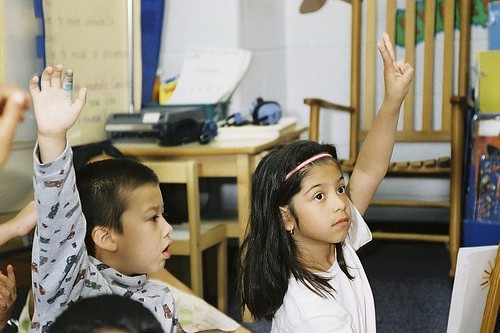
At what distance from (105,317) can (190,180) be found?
1400 millimetres

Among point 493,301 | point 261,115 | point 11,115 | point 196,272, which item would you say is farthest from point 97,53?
point 11,115

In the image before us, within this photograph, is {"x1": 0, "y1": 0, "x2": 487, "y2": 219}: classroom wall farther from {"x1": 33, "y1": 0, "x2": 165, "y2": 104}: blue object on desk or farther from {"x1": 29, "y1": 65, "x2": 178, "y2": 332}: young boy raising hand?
{"x1": 29, "y1": 65, "x2": 178, "y2": 332}: young boy raising hand

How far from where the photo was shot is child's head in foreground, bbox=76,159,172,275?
121 centimetres

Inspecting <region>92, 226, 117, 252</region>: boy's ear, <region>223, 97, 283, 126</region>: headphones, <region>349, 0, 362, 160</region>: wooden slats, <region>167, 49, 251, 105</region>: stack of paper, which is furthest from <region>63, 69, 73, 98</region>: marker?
<region>349, 0, 362, 160</region>: wooden slats

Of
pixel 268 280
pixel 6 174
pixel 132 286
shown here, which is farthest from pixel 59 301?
pixel 6 174

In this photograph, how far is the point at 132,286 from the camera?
122 centimetres

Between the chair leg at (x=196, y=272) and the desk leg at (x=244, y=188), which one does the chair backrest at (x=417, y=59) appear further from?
the chair leg at (x=196, y=272)

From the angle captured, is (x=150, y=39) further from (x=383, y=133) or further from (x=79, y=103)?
(x=79, y=103)

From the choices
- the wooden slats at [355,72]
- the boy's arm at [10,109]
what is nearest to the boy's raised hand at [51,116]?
the boy's arm at [10,109]

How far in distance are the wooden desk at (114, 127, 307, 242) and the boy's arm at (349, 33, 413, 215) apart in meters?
0.77

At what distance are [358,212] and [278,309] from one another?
0.29 metres

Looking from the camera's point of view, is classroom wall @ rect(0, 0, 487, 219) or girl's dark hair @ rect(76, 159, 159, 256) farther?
classroom wall @ rect(0, 0, 487, 219)

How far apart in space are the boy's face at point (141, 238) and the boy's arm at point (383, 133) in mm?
440

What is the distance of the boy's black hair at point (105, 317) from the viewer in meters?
0.78
